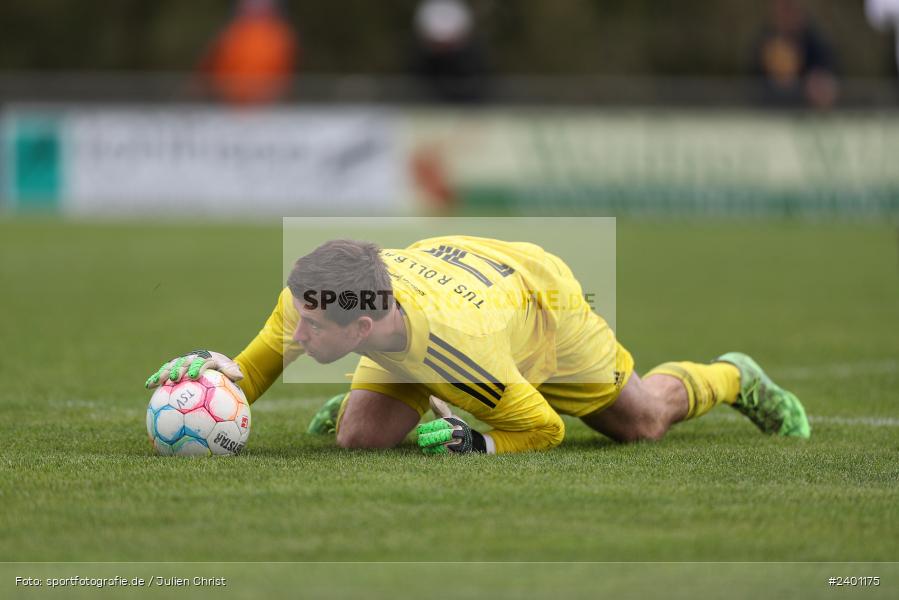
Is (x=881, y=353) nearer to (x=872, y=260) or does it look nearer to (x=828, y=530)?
(x=828, y=530)

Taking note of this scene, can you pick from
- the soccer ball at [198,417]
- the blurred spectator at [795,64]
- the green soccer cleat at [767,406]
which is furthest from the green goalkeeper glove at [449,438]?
the blurred spectator at [795,64]

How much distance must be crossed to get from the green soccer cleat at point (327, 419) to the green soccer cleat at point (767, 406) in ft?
6.02

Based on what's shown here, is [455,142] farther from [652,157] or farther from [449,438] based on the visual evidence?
[449,438]

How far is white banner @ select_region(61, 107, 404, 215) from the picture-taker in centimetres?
2059

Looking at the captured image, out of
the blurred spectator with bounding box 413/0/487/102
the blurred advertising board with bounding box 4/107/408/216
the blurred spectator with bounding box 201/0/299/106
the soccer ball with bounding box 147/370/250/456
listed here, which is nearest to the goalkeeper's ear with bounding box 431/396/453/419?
the soccer ball with bounding box 147/370/250/456

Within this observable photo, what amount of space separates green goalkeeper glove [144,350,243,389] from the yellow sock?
197 centimetres

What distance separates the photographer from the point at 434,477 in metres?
5.61

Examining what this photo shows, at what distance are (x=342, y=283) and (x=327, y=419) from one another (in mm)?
1426

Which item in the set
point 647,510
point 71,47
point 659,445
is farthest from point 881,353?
point 71,47

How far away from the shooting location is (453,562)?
4.51 m

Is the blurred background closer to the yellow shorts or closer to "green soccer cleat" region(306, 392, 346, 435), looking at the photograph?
"green soccer cleat" region(306, 392, 346, 435)

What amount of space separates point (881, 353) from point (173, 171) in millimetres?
12619

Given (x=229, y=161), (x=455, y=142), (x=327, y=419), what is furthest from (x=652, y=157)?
(x=327, y=419)

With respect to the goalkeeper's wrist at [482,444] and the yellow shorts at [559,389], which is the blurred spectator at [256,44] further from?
the goalkeeper's wrist at [482,444]
